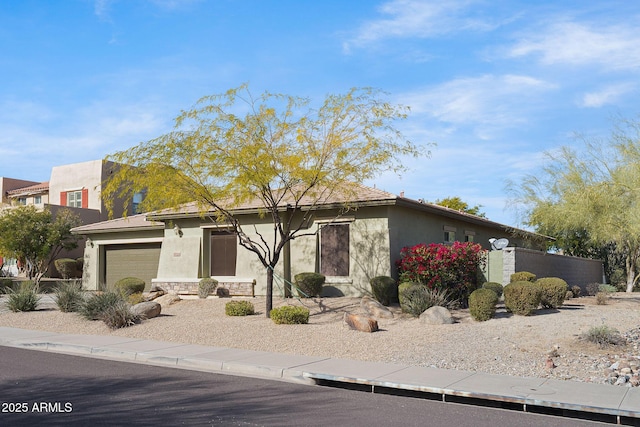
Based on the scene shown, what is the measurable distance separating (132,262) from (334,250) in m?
11.7

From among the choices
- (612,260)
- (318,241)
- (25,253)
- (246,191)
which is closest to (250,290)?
(318,241)

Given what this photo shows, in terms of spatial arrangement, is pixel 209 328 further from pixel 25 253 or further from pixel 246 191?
pixel 25 253

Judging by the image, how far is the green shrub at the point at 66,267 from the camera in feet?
121

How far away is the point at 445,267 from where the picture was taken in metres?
18.9

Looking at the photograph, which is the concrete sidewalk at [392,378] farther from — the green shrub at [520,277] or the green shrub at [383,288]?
the green shrub at [520,277]

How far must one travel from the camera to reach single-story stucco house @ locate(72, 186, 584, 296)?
2114cm

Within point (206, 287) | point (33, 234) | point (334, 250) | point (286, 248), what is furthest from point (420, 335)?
point (33, 234)

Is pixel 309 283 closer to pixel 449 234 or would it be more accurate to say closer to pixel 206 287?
pixel 206 287

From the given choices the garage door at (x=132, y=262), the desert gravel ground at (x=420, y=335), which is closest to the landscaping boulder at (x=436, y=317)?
the desert gravel ground at (x=420, y=335)

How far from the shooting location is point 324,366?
11461mm

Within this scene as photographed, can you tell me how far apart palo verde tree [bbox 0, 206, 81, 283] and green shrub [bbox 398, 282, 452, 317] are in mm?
23539

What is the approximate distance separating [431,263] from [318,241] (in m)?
4.89

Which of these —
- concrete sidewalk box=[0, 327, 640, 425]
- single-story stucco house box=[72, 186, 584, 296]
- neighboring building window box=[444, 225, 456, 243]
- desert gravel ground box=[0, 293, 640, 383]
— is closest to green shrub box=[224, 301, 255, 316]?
desert gravel ground box=[0, 293, 640, 383]

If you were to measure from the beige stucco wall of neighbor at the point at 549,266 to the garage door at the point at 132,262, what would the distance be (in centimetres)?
1515
